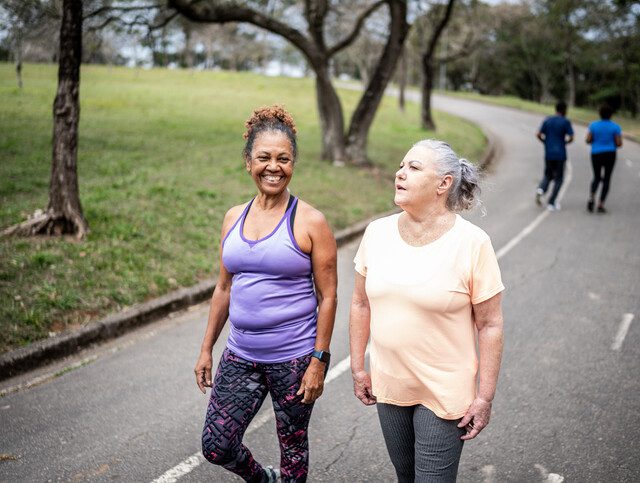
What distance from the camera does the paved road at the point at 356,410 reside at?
→ 3.86 meters

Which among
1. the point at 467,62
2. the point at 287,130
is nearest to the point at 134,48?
the point at 287,130

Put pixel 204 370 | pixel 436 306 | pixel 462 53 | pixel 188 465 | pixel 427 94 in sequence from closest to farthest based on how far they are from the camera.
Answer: pixel 436 306, pixel 204 370, pixel 188 465, pixel 427 94, pixel 462 53

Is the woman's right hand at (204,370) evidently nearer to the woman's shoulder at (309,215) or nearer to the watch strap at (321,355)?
the watch strap at (321,355)

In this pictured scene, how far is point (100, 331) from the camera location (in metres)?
6.04

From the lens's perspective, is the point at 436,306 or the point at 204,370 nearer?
the point at 436,306

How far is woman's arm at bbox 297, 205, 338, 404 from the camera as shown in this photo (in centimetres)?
290

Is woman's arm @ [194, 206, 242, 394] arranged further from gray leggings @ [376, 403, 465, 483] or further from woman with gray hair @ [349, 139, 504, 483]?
gray leggings @ [376, 403, 465, 483]

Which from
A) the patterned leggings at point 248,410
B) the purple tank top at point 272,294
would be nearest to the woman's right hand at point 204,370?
the patterned leggings at point 248,410

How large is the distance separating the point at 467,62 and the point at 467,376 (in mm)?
67771

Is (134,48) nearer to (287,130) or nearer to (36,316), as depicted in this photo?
(36,316)

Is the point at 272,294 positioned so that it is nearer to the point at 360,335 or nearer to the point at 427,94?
the point at 360,335

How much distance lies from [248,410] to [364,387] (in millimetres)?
591

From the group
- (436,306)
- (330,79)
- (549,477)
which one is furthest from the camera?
(330,79)

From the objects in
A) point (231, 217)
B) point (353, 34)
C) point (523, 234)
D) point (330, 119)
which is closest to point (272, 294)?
point (231, 217)
